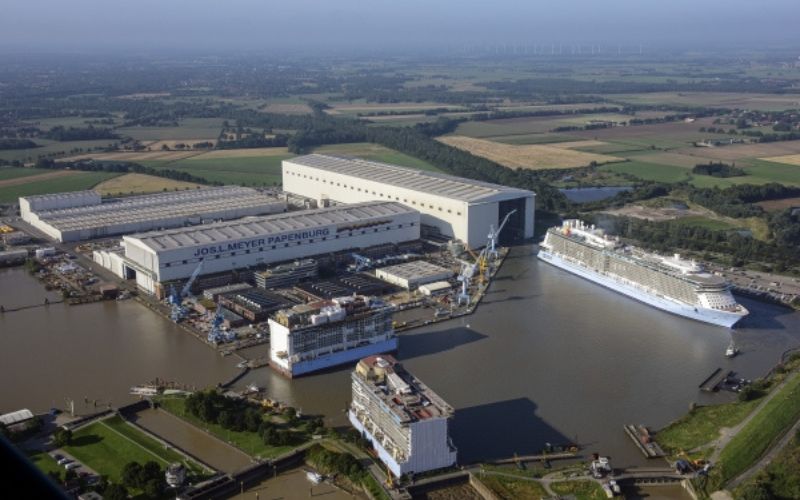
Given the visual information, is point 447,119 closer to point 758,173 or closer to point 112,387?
point 758,173

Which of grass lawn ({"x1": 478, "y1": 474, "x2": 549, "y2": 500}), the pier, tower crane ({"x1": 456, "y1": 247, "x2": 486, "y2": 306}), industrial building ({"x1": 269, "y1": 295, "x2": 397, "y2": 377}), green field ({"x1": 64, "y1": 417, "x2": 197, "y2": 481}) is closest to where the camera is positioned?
grass lawn ({"x1": 478, "y1": 474, "x2": 549, "y2": 500})

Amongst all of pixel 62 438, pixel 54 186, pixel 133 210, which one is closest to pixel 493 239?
pixel 133 210

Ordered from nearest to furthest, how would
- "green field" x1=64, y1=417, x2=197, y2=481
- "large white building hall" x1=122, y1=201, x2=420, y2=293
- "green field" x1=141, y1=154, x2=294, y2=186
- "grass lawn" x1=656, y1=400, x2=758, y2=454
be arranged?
"green field" x1=64, y1=417, x2=197, y2=481
"grass lawn" x1=656, y1=400, x2=758, y2=454
"large white building hall" x1=122, y1=201, x2=420, y2=293
"green field" x1=141, y1=154, x2=294, y2=186

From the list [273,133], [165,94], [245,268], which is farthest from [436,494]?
[165,94]

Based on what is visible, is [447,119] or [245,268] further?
[447,119]

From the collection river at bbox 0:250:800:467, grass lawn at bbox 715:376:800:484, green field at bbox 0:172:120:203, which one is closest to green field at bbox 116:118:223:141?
green field at bbox 0:172:120:203

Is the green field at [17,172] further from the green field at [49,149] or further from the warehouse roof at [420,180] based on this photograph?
the warehouse roof at [420,180]

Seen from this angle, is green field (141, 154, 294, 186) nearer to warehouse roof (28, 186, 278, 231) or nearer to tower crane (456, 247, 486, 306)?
warehouse roof (28, 186, 278, 231)
